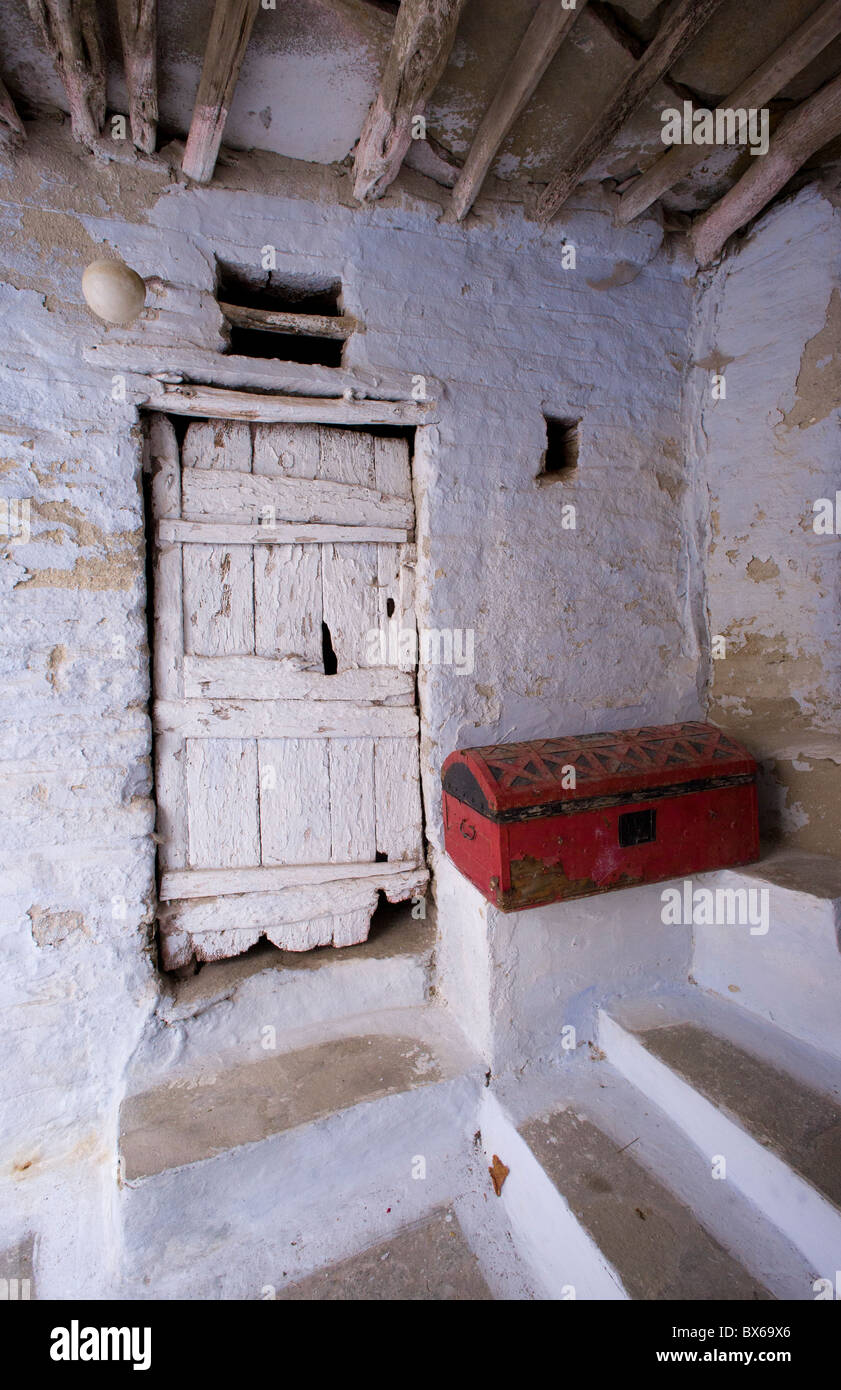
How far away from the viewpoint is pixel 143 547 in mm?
2238

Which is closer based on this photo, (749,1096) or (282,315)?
(749,1096)

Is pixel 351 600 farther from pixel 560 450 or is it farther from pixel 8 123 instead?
pixel 8 123

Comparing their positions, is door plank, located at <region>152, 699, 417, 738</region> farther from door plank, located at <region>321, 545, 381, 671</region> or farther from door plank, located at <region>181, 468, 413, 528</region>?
door plank, located at <region>181, 468, 413, 528</region>

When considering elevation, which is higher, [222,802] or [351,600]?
[351,600]

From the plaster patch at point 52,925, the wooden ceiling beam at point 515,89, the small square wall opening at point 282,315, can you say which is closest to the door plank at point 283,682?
the plaster patch at point 52,925

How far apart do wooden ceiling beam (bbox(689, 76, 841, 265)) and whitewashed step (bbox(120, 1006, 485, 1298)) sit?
333 cm

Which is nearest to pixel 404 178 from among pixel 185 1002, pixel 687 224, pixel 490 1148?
pixel 687 224

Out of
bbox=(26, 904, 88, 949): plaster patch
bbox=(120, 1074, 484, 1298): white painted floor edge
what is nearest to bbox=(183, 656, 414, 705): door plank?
bbox=(26, 904, 88, 949): plaster patch

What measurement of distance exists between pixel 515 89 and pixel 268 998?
3137 millimetres

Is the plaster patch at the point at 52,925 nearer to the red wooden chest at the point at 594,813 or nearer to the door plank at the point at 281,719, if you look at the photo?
the door plank at the point at 281,719

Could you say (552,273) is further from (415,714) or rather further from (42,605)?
(42,605)

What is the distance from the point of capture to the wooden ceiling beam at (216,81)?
66.2 inches

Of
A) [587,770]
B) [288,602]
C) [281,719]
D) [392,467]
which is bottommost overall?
[587,770]

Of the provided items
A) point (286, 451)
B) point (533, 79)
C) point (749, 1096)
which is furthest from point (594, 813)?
point (533, 79)
